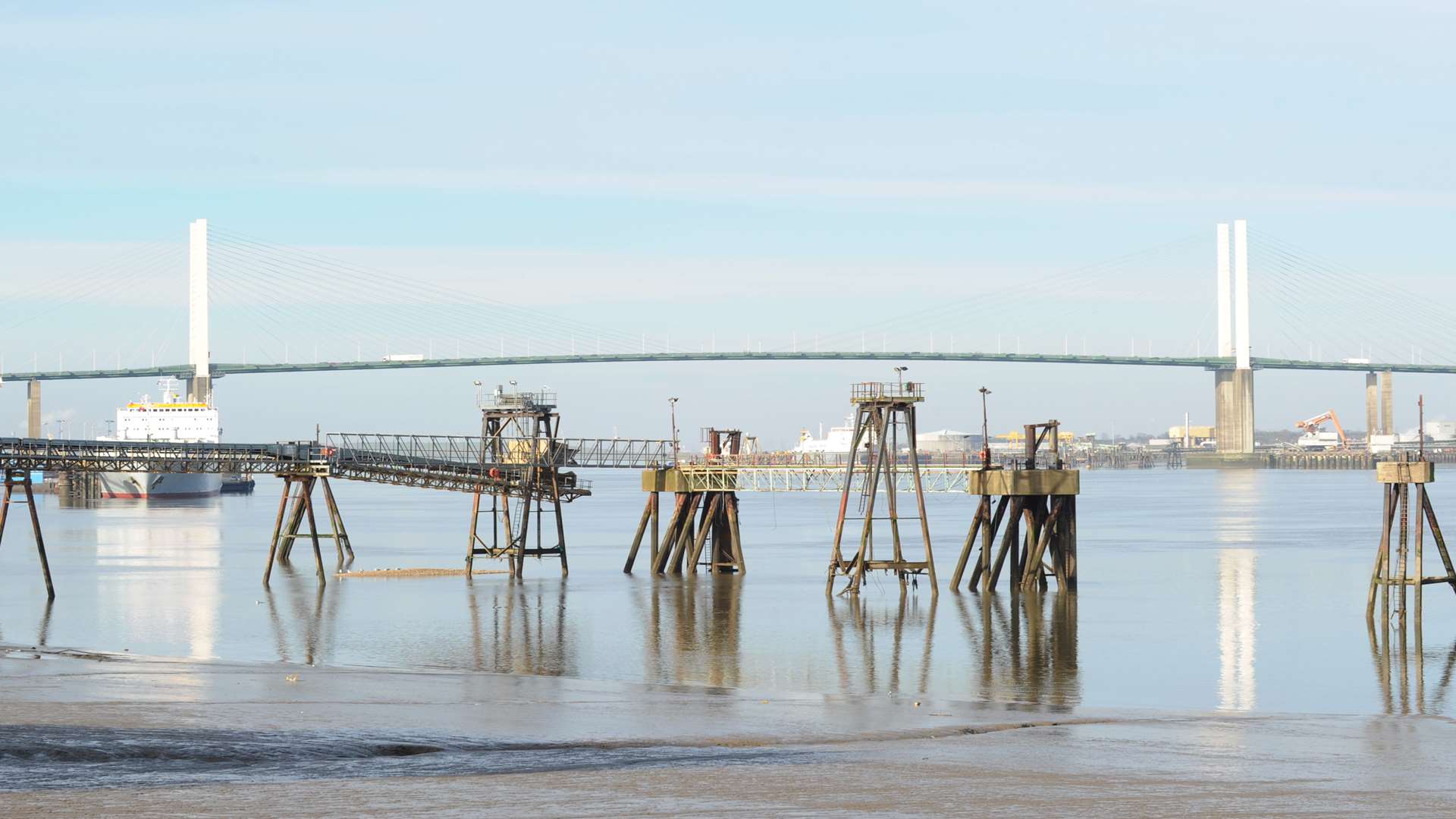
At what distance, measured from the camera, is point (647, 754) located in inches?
715

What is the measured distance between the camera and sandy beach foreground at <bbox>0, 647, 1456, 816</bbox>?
1528cm

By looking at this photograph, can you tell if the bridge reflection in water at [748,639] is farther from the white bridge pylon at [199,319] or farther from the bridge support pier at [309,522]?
the white bridge pylon at [199,319]

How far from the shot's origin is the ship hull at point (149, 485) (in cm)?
12450

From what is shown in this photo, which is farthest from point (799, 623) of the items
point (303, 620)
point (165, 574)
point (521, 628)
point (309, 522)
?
point (165, 574)

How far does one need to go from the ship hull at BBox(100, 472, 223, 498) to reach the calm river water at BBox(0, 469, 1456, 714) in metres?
55.4

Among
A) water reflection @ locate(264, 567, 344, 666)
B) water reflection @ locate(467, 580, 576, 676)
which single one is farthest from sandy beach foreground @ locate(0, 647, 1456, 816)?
water reflection @ locate(264, 567, 344, 666)

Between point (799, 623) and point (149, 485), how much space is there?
97.5 m

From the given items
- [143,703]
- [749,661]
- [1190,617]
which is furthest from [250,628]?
[1190,617]

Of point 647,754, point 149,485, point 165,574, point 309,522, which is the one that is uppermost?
point 309,522

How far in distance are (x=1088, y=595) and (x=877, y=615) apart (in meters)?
8.24

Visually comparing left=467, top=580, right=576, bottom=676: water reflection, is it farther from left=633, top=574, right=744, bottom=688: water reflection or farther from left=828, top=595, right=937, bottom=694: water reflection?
left=828, top=595, right=937, bottom=694: water reflection

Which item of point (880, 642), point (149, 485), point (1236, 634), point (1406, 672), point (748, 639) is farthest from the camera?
point (149, 485)

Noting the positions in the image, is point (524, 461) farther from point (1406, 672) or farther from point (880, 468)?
point (1406, 672)

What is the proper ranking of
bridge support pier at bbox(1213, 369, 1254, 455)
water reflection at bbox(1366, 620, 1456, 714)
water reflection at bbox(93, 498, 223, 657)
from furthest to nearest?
bridge support pier at bbox(1213, 369, 1254, 455) → water reflection at bbox(93, 498, 223, 657) → water reflection at bbox(1366, 620, 1456, 714)
